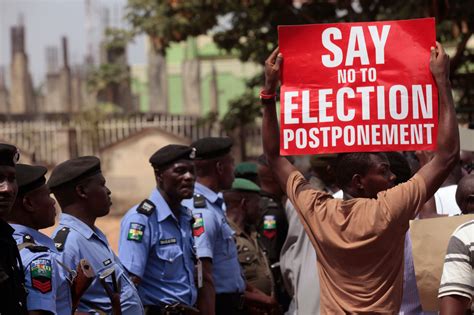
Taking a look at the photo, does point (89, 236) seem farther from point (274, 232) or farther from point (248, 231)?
point (274, 232)

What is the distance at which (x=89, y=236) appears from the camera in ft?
18.2

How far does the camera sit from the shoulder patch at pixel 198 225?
7027mm

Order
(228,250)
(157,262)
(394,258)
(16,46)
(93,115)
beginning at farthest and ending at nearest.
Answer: (16,46)
(93,115)
(228,250)
(157,262)
(394,258)

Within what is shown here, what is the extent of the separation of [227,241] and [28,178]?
2504 millimetres

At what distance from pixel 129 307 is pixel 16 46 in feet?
187

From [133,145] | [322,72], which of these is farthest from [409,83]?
[133,145]

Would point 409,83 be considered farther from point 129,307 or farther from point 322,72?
point 129,307

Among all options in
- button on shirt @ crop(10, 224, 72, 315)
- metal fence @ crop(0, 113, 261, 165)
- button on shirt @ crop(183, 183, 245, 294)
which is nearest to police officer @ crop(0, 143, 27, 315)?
button on shirt @ crop(10, 224, 72, 315)

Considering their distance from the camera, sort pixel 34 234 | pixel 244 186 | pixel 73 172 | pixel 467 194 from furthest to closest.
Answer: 1. pixel 244 186
2. pixel 73 172
3. pixel 467 194
4. pixel 34 234

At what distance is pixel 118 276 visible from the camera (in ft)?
18.0

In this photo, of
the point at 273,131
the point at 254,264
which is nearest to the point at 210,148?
the point at 254,264

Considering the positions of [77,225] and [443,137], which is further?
[77,225]

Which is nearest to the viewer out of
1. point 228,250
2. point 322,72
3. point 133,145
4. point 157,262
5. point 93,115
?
point 322,72

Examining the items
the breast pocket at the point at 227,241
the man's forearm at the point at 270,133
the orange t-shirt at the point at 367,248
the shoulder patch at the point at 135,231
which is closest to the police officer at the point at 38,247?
the man's forearm at the point at 270,133
